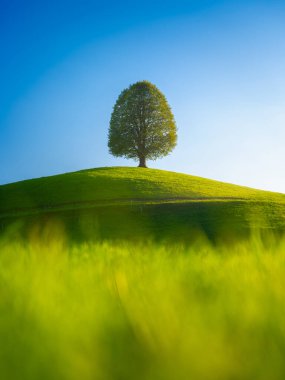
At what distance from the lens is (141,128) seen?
6156cm

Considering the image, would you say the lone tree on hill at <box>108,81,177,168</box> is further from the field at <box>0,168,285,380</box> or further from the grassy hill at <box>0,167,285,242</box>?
the field at <box>0,168,285,380</box>

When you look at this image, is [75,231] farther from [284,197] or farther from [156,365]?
[156,365]

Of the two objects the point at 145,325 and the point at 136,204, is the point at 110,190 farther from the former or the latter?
the point at 145,325

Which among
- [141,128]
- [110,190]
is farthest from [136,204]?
[141,128]

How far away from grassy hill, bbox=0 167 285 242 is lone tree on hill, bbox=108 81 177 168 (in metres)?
12.0

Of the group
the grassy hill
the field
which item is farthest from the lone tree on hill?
the field

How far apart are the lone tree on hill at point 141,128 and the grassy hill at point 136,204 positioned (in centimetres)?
1204

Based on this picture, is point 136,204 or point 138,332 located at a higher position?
point 138,332

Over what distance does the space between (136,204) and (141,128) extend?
31230mm

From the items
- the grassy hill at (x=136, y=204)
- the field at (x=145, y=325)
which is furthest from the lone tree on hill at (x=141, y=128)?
the field at (x=145, y=325)

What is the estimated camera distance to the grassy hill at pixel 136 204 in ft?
90.7

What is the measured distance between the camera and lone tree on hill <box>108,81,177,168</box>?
201ft

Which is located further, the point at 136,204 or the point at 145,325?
the point at 136,204

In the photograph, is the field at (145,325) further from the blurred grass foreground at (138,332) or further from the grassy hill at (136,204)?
the grassy hill at (136,204)
